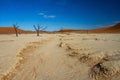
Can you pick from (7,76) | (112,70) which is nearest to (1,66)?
(7,76)

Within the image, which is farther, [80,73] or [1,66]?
[1,66]

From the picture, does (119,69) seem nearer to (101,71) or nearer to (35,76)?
(101,71)

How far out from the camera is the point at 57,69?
1155 centimetres

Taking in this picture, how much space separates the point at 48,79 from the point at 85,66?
2.99 meters

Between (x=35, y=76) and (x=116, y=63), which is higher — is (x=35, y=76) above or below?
below

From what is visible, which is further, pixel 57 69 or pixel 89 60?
pixel 89 60

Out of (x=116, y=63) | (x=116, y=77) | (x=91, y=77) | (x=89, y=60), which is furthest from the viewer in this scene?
(x=89, y=60)

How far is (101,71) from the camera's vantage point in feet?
32.2

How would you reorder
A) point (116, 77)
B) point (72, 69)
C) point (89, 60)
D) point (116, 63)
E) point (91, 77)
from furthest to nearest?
point (89, 60) < point (72, 69) < point (116, 63) < point (91, 77) < point (116, 77)

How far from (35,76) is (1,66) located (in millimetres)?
3021

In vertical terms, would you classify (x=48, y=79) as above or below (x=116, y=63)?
below

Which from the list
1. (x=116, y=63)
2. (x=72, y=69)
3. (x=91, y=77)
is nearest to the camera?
(x=91, y=77)

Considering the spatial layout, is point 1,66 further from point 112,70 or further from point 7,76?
point 112,70

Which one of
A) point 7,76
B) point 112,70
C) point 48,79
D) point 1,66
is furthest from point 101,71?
point 1,66
